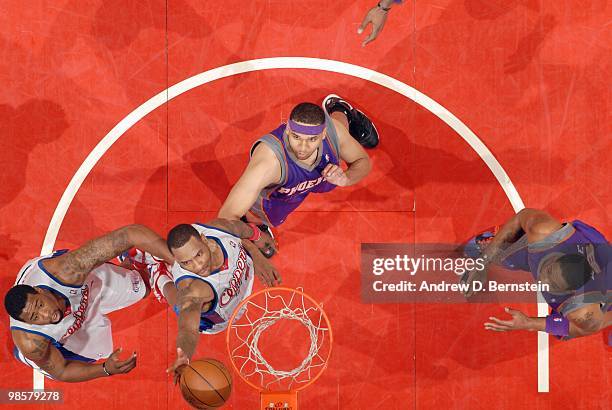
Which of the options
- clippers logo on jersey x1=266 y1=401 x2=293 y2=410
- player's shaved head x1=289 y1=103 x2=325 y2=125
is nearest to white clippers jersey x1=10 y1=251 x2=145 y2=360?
clippers logo on jersey x1=266 y1=401 x2=293 y2=410

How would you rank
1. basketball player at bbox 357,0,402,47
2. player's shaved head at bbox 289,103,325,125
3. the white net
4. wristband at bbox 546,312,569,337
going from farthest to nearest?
basketball player at bbox 357,0,402,47, the white net, wristband at bbox 546,312,569,337, player's shaved head at bbox 289,103,325,125

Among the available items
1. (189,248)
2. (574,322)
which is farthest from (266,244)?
(574,322)

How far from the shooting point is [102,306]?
613 centimetres

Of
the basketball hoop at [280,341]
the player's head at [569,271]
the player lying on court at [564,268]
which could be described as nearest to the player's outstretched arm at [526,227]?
the player lying on court at [564,268]

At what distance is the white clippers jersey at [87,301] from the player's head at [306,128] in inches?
79.9

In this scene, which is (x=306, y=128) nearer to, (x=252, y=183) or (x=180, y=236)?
(x=252, y=183)

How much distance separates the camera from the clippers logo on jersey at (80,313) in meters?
5.81

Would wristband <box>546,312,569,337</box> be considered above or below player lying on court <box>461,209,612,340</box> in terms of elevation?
below

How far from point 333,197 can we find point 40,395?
3.53 metres

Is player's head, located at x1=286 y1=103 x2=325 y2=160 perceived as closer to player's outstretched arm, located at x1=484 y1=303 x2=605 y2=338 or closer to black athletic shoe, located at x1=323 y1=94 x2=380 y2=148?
black athletic shoe, located at x1=323 y1=94 x2=380 y2=148

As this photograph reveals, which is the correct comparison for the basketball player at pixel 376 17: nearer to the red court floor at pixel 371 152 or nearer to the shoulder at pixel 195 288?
the red court floor at pixel 371 152

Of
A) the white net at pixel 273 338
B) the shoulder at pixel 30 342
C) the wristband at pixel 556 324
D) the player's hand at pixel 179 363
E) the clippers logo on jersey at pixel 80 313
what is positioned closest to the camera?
the player's hand at pixel 179 363

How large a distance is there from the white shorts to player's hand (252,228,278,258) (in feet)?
3.91

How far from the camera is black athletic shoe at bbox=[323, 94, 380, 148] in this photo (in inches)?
245
